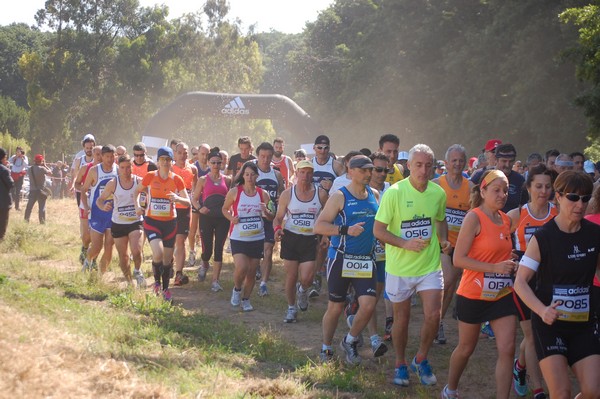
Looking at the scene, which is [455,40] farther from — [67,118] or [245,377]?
[245,377]

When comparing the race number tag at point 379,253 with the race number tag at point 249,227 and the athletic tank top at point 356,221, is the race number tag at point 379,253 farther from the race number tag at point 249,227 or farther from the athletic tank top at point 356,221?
the race number tag at point 249,227

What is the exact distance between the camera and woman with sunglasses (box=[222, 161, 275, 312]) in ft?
36.3

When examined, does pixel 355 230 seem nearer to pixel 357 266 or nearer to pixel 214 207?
pixel 357 266

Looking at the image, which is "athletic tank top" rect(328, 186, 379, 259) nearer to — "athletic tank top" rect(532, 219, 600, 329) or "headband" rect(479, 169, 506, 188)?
"headband" rect(479, 169, 506, 188)

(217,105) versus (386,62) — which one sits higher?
(386,62)

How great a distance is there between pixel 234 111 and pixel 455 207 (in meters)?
27.9

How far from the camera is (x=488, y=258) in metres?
6.47

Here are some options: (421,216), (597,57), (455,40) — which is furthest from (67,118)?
(421,216)

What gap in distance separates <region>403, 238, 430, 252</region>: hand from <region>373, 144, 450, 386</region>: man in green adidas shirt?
0.10 metres

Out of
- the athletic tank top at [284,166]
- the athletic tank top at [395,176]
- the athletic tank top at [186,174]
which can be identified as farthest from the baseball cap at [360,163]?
the athletic tank top at [284,166]

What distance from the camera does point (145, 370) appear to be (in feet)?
21.6

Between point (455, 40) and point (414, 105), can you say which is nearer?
point (455, 40)

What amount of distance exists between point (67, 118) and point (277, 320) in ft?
149

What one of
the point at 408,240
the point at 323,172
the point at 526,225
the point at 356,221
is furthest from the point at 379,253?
the point at 323,172
